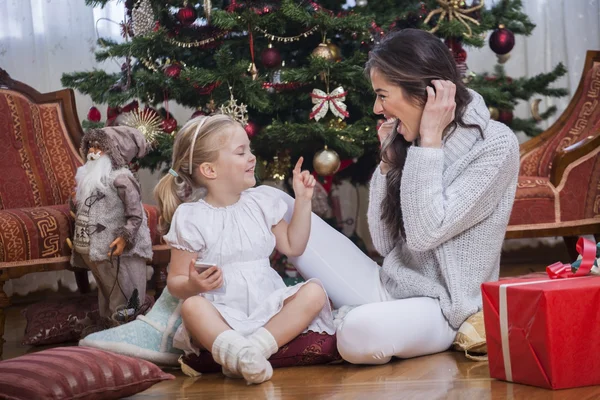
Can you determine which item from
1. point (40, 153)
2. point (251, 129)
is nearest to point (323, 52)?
point (251, 129)

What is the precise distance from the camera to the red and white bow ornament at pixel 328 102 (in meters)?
3.28

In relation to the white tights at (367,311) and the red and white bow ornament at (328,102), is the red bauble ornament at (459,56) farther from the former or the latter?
the white tights at (367,311)

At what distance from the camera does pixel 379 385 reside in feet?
6.02

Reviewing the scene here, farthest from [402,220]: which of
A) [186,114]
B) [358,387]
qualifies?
[186,114]

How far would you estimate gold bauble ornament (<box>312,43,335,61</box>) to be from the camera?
3273mm

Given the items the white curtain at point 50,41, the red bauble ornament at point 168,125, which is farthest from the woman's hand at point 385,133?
the white curtain at point 50,41

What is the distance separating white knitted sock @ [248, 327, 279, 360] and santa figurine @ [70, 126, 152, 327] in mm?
869

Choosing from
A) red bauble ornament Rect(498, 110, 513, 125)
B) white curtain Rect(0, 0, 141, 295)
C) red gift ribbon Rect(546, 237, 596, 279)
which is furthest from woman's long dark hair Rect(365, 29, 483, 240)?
white curtain Rect(0, 0, 141, 295)

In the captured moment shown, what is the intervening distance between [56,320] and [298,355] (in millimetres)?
1112

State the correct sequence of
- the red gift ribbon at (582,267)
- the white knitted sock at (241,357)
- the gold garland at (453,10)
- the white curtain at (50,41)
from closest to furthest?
the red gift ribbon at (582,267) < the white knitted sock at (241,357) < the gold garland at (453,10) < the white curtain at (50,41)

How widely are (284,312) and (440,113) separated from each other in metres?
0.61

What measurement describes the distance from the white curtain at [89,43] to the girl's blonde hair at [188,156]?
2.09 m

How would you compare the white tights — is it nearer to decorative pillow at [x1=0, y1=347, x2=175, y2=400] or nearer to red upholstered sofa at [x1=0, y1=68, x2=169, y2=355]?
decorative pillow at [x1=0, y1=347, x2=175, y2=400]

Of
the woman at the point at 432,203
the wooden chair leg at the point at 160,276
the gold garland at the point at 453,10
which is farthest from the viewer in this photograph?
the gold garland at the point at 453,10
